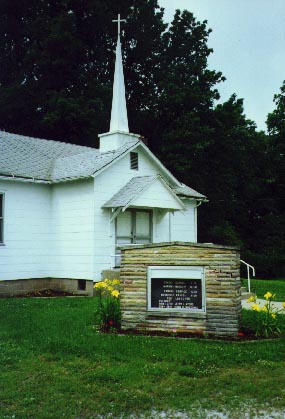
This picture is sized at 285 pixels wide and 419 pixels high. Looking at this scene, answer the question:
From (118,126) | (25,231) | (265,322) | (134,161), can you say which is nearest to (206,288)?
(265,322)

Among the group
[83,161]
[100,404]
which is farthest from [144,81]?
[100,404]

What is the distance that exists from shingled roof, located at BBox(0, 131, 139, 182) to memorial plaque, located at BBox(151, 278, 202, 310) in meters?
7.99

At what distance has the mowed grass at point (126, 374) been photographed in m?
6.20

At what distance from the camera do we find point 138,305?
1023 centimetres

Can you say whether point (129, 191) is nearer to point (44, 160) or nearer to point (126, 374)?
point (44, 160)

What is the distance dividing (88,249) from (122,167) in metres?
3.31

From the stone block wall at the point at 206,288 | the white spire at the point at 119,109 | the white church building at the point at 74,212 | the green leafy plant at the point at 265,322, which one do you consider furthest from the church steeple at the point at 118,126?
the green leafy plant at the point at 265,322

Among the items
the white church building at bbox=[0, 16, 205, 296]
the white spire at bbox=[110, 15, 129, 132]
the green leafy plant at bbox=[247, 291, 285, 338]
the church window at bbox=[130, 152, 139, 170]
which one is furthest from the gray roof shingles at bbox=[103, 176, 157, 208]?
the green leafy plant at bbox=[247, 291, 285, 338]

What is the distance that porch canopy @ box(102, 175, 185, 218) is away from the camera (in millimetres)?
17812

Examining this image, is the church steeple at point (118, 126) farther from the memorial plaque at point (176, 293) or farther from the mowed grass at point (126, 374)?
the memorial plaque at point (176, 293)

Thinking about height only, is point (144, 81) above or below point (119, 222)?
above

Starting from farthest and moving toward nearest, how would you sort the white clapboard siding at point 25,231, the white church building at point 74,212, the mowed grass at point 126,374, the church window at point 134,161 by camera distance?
1. the church window at point 134,161
2. the white church building at point 74,212
3. the white clapboard siding at point 25,231
4. the mowed grass at point 126,374

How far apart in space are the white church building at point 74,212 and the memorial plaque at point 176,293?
7411 mm

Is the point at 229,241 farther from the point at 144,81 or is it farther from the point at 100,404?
the point at 100,404
